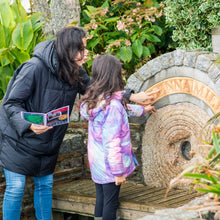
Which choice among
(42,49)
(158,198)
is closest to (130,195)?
(158,198)

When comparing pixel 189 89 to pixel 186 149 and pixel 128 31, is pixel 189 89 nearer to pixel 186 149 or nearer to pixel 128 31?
pixel 186 149

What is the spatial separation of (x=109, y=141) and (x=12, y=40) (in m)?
2.61

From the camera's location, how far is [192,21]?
171 inches

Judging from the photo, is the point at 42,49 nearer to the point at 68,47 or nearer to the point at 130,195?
the point at 68,47

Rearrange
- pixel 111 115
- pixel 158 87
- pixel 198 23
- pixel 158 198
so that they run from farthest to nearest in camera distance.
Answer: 1. pixel 198 23
2. pixel 158 87
3. pixel 158 198
4. pixel 111 115

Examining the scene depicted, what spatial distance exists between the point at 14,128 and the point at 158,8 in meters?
2.82

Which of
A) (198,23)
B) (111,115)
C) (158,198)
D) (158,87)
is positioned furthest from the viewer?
(198,23)

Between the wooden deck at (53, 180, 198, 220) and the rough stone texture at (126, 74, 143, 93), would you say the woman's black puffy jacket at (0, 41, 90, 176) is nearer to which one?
the wooden deck at (53, 180, 198, 220)

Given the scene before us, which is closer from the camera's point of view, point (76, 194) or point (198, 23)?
point (76, 194)

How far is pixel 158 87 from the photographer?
391 centimetres

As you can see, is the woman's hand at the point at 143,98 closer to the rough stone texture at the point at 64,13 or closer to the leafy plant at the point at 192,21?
the leafy plant at the point at 192,21

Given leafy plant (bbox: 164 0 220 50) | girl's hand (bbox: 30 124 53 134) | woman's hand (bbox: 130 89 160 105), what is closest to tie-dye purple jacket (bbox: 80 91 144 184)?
girl's hand (bbox: 30 124 53 134)

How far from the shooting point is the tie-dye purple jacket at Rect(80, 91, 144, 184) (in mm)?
2998

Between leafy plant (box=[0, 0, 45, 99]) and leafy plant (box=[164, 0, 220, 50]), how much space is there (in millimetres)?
1663
